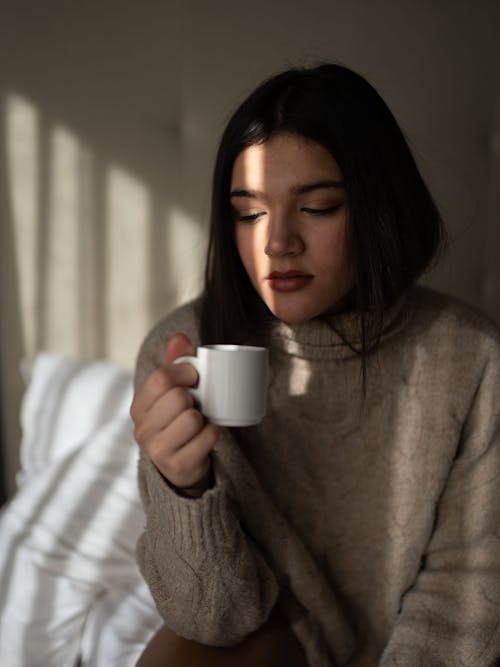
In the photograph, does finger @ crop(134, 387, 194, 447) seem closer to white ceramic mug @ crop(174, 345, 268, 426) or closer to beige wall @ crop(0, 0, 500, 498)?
white ceramic mug @ crop(174, 345, 268, 426)

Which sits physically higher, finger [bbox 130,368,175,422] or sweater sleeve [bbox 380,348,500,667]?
finger [bbox 130,368,175,422]

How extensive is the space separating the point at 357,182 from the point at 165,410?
0.42 meters

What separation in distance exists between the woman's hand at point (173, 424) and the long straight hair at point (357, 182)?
0.32 meters

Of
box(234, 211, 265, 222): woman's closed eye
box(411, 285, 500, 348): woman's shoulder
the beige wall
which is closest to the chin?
box(234, 211, 265, 222): woman's closed eye

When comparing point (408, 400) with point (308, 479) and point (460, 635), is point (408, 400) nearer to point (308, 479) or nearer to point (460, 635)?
point (308, 479)

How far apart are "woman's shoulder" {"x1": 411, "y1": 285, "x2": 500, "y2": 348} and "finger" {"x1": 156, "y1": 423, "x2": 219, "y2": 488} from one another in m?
0.49

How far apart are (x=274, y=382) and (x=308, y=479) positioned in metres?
0.17

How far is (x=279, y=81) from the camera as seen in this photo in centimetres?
99

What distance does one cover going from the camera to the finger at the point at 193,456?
0.79 m

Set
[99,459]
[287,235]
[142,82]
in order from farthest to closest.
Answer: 1. [142,82]
2. [99,459]
3. [287,235]

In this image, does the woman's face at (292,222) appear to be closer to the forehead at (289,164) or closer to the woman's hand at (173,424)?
the forehead at (289,164)

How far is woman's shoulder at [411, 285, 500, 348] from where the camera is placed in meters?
1.11

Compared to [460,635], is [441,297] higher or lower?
higher

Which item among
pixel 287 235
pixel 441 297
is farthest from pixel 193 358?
pixel 441 297
